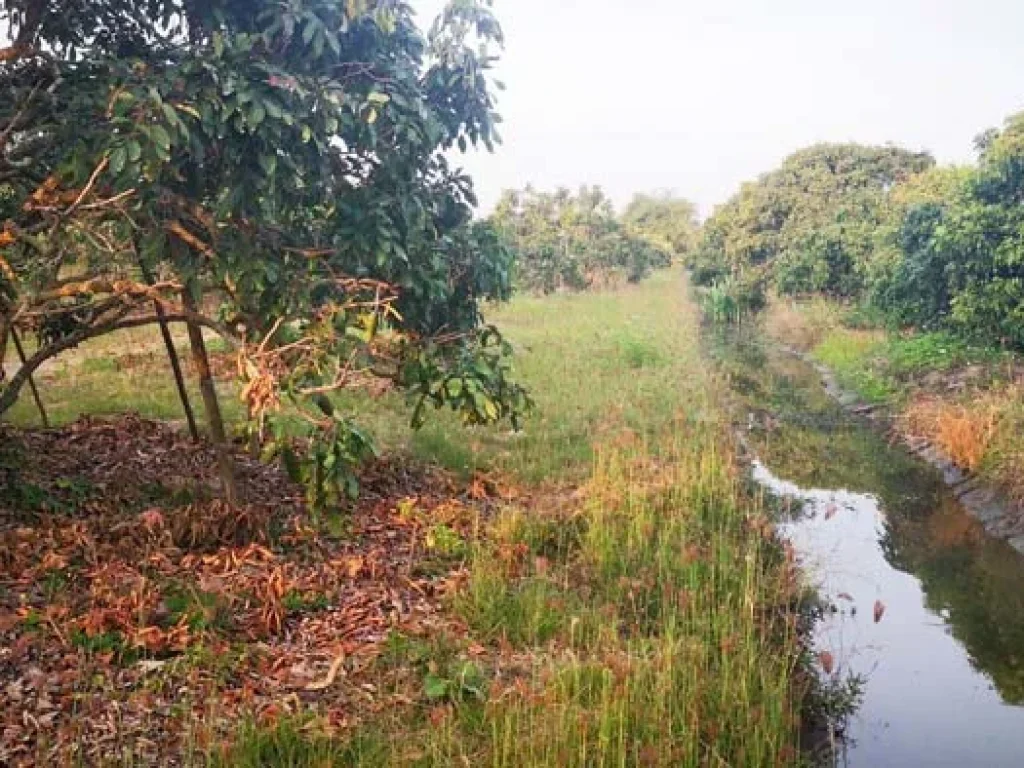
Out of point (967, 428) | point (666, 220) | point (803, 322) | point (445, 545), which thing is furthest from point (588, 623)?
point (666, 220)

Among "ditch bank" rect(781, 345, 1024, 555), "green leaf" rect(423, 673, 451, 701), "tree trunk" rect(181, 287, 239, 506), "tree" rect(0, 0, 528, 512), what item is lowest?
"ditch bank" rect(781, 345, 1024, 555)

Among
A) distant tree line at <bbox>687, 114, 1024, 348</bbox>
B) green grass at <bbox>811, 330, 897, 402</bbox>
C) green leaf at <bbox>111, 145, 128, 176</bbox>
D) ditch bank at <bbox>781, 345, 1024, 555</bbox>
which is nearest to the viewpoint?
green leaf at <bbox>111, 145, 128, 176</bbox>

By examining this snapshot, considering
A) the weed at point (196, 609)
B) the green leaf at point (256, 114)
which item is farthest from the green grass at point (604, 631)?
the green leaf at point (256, 114)

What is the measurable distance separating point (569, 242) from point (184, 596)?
34.9 metres

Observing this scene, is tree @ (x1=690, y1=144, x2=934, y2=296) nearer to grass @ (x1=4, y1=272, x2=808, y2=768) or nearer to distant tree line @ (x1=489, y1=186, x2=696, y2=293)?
distant tree line @ (x1=489, y1=186, x2=696, y2=293)

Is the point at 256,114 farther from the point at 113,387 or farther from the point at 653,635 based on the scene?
the point at 113,387

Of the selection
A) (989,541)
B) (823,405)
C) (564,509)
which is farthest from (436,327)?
(823,405)

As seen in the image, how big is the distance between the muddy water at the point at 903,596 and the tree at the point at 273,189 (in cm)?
315

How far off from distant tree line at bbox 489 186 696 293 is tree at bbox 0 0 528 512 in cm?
2768

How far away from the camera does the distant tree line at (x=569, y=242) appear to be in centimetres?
3647

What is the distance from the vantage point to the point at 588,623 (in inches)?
226

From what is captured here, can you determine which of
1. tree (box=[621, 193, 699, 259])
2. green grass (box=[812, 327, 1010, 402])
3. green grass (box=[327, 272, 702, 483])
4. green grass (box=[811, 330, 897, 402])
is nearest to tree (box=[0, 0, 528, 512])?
green grass (box=[327, 272, 702, 483])

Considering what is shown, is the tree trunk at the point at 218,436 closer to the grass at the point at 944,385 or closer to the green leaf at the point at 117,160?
the green leaf at the point at 117,160

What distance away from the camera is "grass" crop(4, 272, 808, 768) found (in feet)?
13.8
